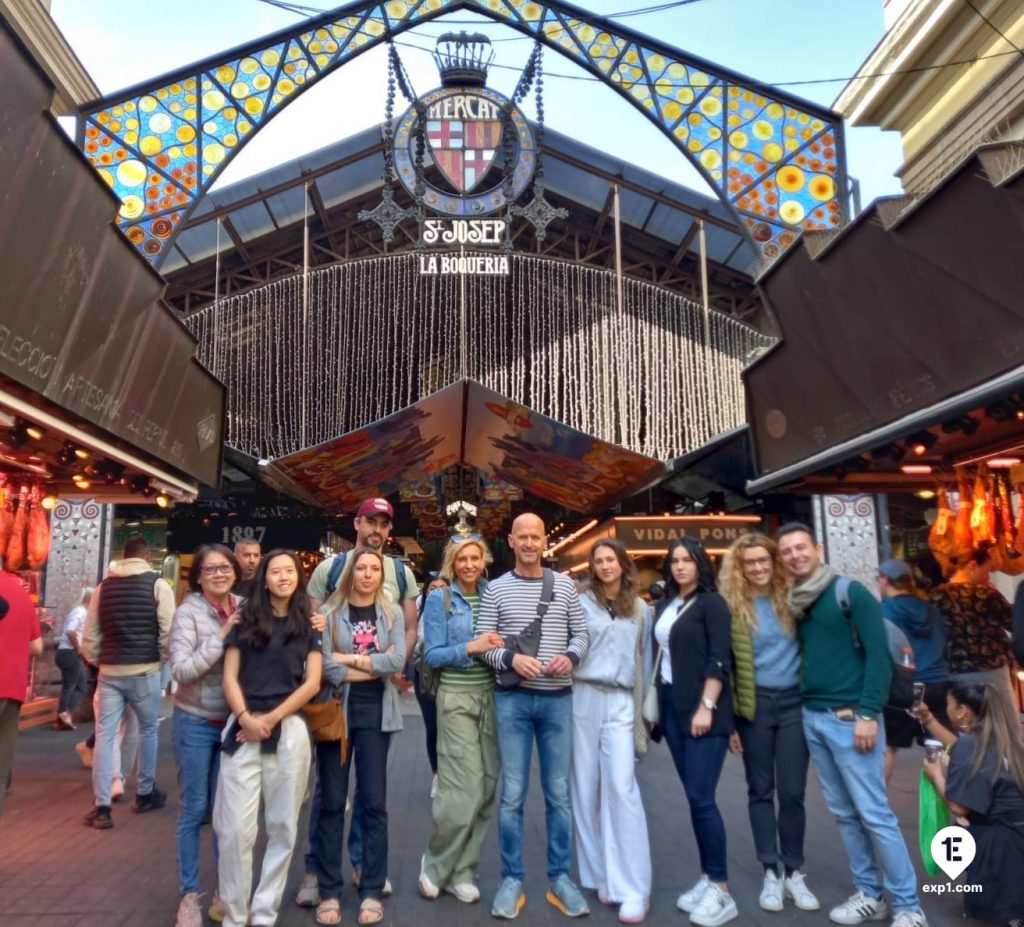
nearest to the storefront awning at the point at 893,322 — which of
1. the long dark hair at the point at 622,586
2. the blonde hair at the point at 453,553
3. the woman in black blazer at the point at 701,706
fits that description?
the woman in black blazer at the point at 701,706

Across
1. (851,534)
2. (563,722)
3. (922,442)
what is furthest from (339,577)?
(851,534)

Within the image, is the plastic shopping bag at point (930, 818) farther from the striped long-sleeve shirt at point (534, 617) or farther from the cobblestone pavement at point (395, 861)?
the striped long-sleeve shirt at point (534, 617)

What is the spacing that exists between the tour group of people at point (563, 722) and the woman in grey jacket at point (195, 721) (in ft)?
0.03

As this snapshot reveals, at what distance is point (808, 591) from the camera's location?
4016mm

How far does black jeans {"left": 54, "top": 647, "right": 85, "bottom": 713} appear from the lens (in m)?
9.55

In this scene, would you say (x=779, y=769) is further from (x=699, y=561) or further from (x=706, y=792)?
(x=699, y=561)

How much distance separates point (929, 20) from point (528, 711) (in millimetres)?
9304

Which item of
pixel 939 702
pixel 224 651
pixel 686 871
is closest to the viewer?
pixel 224 651

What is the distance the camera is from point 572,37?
29.9ft

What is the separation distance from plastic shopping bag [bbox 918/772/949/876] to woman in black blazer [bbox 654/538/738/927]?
905mm

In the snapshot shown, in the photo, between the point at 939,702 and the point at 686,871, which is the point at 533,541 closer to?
the point at 686,871

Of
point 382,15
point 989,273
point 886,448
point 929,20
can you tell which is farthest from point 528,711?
point 929,20

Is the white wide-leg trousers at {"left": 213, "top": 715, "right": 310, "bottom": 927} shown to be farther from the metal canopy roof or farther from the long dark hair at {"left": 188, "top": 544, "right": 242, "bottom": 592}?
the metal canopy roof

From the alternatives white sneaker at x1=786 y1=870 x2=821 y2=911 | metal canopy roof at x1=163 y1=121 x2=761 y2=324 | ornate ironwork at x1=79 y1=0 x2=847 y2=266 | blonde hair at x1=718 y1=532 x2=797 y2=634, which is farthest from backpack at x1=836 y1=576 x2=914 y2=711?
metal canopy roof at x1=163 y1=121 x2=761 y2=324
